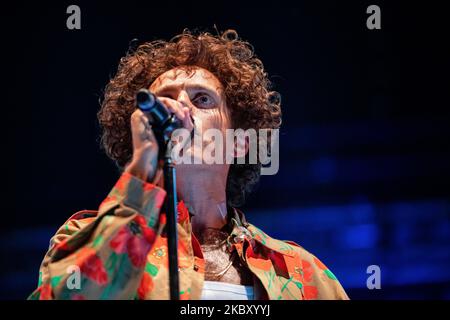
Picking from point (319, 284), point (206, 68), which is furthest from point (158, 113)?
point (206, 68)

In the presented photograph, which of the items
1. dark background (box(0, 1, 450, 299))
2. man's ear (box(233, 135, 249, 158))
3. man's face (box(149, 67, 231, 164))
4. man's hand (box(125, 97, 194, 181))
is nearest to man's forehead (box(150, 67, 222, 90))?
man's face (box(149, 67, 231, 164))

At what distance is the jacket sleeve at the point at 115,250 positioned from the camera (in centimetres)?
135

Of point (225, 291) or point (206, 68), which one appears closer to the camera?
point (225, 291)

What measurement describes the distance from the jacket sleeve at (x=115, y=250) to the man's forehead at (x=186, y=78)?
67cm

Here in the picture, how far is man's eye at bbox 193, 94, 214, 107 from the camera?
78.2 inches

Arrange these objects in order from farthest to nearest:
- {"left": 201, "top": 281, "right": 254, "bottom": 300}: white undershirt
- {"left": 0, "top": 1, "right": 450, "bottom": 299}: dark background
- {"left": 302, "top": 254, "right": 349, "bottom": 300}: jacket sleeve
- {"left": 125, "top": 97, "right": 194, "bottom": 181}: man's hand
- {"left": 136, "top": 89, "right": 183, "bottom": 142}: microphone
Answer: {"left": 0, "top": 1, "right": 450, "bottom": 299}: dark background < {"left": 302, "top": 254, "right": 349, "bottom": 300}: jacket sleeve < {"left": 201, "top": 281, "right": 254, "bottom": 300}: white undershirt < {"left": 125, "top": 97, "right": 194, "bottom": 181}: man's hand < {"left": 136, "top": 89, "right": 183, "bottom": 142}: microphone

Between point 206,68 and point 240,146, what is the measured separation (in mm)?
289

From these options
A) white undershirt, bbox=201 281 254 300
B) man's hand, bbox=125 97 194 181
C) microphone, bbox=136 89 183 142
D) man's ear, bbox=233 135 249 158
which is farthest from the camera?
man's ear, bbox=233 135 249 158

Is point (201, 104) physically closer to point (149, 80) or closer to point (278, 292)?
point (149, 80)

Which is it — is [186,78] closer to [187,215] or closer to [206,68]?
[206,68]

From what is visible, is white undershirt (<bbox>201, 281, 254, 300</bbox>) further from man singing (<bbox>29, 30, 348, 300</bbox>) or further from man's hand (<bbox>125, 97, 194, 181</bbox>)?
man's hand (<bbox>125, 97, 194, 181</bbox>)

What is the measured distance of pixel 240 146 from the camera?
2145 mm

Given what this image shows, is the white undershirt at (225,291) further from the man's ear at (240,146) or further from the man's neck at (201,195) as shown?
the man's ear at (240,146)

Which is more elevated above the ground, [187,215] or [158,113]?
[158,113]
